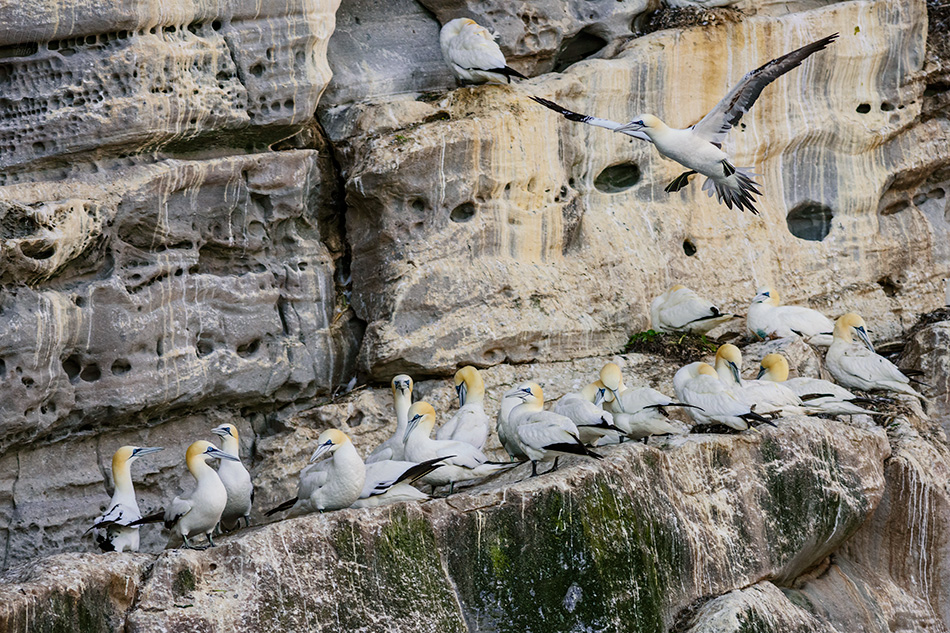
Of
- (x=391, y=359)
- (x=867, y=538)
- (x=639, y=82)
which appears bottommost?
(x=867, y=538)

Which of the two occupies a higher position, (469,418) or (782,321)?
(782,321)

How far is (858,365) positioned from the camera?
35.7 ft

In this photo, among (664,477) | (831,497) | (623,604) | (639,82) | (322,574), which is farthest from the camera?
(639,82)

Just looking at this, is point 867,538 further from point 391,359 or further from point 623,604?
point 391,359

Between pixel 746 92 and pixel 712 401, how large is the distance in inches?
91.1

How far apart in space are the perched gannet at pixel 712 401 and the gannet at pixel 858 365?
1.98 m

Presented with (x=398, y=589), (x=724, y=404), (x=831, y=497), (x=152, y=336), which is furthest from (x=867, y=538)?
(x=152, y=336)

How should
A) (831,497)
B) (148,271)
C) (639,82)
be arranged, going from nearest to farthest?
(831,497) → (148,271) → (639,82)

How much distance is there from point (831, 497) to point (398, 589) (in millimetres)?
3694

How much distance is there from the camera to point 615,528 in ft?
26.5

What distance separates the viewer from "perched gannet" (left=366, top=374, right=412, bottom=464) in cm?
911

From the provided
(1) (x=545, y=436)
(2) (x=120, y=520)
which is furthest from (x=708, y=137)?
(2) (x=120, y=520)

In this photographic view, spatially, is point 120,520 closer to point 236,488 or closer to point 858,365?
point 236,488

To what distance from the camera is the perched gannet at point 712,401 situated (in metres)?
9.01
